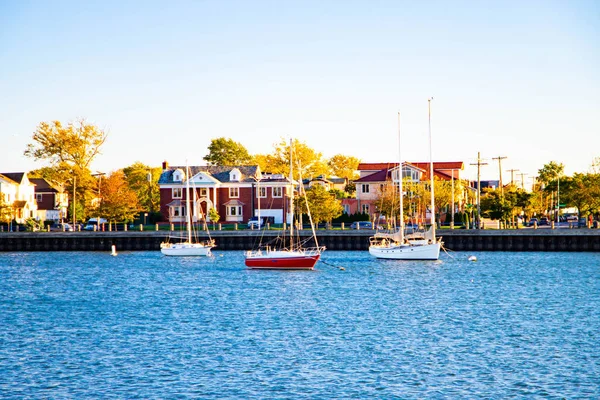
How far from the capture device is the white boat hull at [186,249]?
326 feet

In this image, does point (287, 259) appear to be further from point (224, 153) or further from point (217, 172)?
point (224, 153)

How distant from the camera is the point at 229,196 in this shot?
132500 mm

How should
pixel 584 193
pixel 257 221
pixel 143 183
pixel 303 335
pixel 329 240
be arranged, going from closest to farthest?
pixel 303 335
pixel 329 240
pixel 257 221
pixel 584 193
pixel 143 183

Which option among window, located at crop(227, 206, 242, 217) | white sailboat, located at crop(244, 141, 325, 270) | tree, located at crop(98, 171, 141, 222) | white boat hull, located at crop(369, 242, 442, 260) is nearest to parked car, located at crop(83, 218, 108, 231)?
tree, located at crop(98, 171, 141, 222)

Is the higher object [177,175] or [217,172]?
[217,172]

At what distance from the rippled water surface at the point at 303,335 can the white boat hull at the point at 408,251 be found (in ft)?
21.6

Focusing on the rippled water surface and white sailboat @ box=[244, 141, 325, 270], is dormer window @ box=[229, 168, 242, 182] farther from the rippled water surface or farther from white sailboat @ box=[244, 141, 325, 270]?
the rippled water surface

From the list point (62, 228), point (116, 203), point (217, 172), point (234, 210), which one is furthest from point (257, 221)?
point (62, 228)

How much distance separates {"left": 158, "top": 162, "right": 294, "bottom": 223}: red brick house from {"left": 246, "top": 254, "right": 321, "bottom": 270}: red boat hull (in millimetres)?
51522

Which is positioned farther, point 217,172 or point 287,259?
point 217,172

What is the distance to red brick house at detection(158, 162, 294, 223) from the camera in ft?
429

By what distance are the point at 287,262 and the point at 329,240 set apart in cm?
3295

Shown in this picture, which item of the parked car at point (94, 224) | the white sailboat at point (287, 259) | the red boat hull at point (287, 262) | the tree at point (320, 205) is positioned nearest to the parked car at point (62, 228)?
the parked car at point (94, 224)

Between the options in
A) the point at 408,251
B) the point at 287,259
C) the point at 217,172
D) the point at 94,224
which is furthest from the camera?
the point at 217,172
